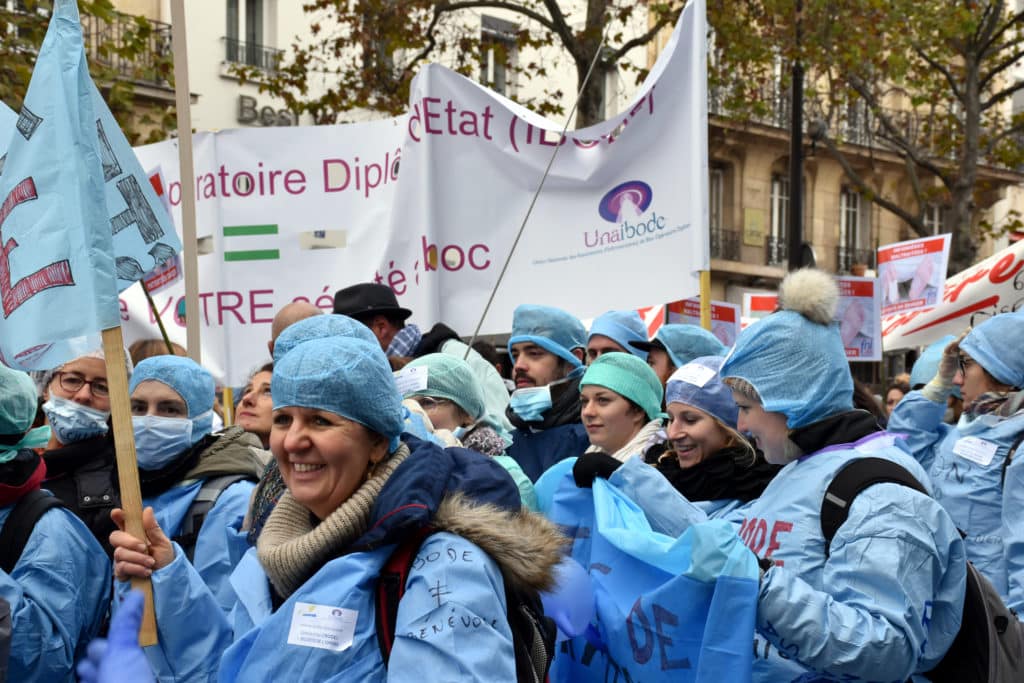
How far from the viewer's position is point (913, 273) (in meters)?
10.7

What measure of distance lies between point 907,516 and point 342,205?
208 inches

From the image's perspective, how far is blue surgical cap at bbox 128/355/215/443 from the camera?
14.7ft

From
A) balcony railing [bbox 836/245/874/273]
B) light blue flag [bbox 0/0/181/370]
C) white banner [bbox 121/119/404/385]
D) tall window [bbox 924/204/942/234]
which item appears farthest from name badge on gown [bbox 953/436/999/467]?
tall window [bbox 924/204/942/234]

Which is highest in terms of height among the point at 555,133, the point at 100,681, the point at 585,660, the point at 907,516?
the point at 555,133

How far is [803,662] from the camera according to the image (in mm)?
3074

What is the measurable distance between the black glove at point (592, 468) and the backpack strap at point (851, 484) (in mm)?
651

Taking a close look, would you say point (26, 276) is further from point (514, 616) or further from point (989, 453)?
point (989, 453)

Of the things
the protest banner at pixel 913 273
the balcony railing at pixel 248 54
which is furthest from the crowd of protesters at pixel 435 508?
the balcony railing at pixel 248 54

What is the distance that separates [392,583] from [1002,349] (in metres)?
3.31

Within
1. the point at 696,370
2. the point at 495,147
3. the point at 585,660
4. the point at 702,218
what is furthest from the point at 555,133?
the point at 585,660

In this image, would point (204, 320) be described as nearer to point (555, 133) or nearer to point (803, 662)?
point (555, 133)

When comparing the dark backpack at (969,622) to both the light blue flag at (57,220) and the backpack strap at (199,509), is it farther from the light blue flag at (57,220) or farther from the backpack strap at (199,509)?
the backpack strap at (199,509)

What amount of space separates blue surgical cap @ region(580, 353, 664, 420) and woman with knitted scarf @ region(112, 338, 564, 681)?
1.93 m

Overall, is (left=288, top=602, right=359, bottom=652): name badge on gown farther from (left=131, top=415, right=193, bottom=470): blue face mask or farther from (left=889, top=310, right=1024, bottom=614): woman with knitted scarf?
(left=889, top=310, right=1024, bottom=614): woman with knitted scarf
